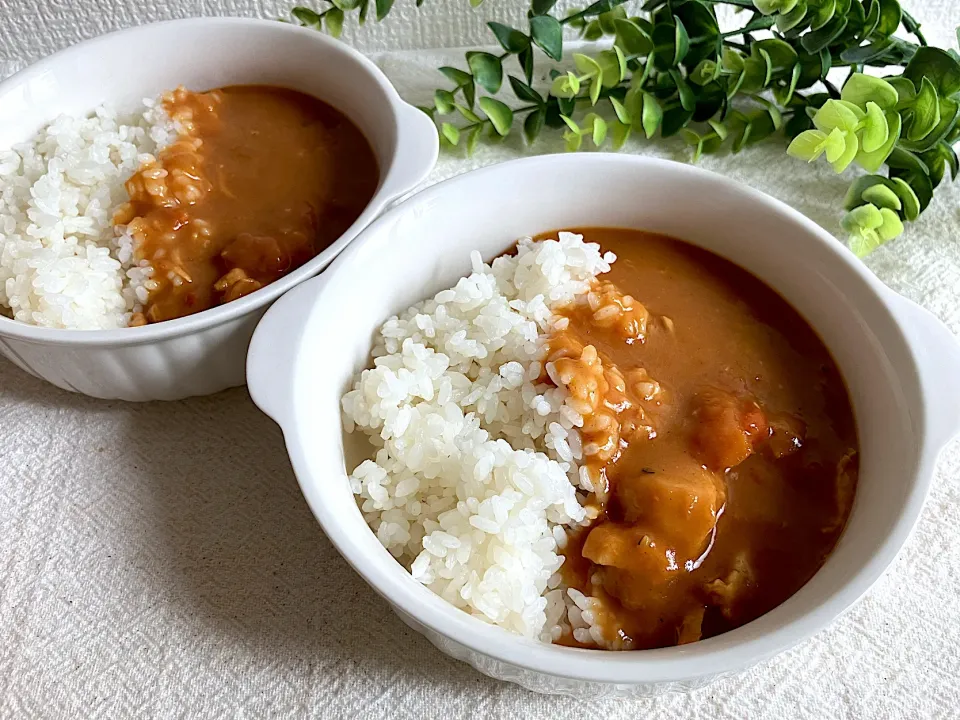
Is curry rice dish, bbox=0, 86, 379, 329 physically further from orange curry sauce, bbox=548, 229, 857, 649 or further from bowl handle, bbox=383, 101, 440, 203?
orange curry sauce, bbox=548, 229, 857, 649

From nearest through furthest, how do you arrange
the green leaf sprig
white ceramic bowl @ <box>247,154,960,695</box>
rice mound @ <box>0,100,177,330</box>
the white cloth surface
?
1. white ceramic bowl @ <box>247,154,960,695</box>
2. the white cloth surface
3. rice mound @ <box>0,100,177,330</box>
4. the green leaf sprig

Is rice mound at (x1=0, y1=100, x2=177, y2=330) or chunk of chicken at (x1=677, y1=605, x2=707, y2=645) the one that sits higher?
rice mound at (x1=0, y1=100, x2=177, y2=330)

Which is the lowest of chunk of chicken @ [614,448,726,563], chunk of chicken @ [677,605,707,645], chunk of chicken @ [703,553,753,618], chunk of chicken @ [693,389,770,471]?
chunk of chicken @ [677,605,707,645]

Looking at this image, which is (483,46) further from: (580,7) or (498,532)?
(498,532)

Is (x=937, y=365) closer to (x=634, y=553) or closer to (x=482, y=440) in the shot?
(x=634, y=553)

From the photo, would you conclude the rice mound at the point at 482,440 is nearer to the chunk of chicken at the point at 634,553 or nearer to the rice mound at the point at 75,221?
the chunk of chicken at the point at 634,553

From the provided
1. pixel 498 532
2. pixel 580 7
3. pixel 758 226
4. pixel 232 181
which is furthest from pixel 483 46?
pixel 498 532

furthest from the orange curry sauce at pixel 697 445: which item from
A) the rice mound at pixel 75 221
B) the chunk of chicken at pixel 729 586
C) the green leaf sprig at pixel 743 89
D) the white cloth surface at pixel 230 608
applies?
the rice mound at pixel 75 221

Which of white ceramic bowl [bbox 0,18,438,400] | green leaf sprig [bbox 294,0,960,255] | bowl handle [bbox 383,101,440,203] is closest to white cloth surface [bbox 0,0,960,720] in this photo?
white ceramic bowl [bbox 0,18,438,400]
